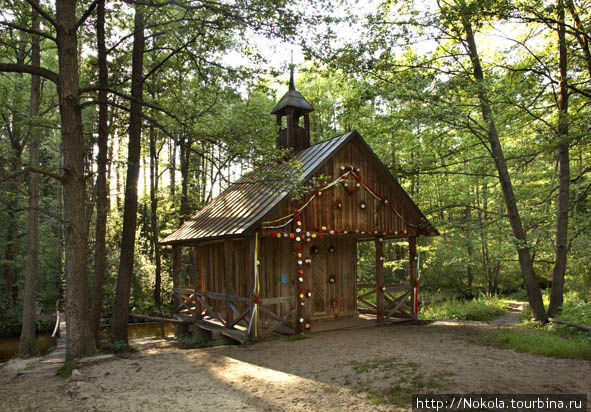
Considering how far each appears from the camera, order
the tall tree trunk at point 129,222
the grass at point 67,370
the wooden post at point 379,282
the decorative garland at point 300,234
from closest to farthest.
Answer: the grass at point 67,370
the decorative garland at point 300,234
the tall tree trunk at point 129,222
the wooden post at point 379,282

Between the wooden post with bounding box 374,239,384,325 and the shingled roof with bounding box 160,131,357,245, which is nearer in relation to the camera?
the shingled roof with bounding box 160,131,357,245

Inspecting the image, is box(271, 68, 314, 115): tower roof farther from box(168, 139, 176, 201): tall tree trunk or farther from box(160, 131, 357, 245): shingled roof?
box(168, 139, 176, 201): tall tree trunk

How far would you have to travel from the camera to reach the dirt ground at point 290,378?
5582mm

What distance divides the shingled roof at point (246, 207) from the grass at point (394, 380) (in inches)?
159

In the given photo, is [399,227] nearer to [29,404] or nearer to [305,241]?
[305,241]

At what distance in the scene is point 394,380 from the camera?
6.29 m

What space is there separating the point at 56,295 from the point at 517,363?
77.6 ft

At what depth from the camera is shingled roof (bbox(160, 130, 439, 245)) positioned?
9992 mm

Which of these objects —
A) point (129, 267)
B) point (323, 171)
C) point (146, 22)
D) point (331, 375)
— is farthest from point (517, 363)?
point (146, 22)

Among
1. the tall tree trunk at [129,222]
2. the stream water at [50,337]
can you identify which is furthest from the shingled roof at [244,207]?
the stream water at [50,337]

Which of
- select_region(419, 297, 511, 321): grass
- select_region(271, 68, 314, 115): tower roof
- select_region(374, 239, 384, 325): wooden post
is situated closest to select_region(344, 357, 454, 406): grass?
select_region(374, 239, 384, 325): wooden post

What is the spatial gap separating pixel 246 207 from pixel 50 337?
1205cm

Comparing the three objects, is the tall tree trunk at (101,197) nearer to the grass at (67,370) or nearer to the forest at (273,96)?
the forest at (273,96)

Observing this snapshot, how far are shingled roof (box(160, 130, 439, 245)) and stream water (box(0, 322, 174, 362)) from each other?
4.95m
